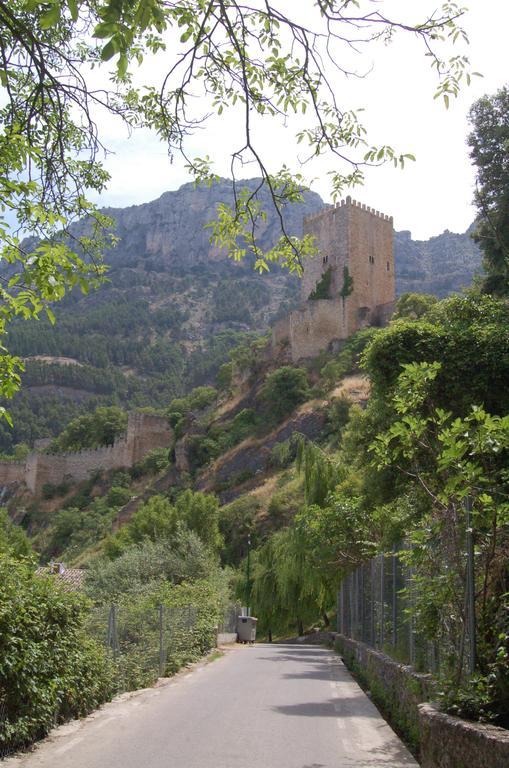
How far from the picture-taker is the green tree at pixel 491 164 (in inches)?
1026

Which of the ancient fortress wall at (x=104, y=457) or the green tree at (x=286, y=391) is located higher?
the green tree at (x=286, y=391)

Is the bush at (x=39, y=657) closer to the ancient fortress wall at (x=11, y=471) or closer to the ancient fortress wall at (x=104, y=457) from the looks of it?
the ancient fortress wall at (x=104, y=457)

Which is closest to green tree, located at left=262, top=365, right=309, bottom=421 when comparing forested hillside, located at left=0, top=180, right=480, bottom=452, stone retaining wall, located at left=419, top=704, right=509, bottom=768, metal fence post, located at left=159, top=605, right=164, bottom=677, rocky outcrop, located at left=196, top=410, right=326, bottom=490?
rocky outcrop, located at left=196, top=410, right=326, bottom=490

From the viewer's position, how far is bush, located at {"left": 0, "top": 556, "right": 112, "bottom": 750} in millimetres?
6723

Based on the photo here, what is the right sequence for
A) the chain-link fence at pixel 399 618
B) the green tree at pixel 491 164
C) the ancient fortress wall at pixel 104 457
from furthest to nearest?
the ancient fortress wall at pixel 104 457 → the green tree at pixel 491 164 → the chain-link fence at pixel 399 618

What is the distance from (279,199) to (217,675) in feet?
35.5

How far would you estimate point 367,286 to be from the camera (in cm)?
6950

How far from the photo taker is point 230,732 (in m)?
8.31

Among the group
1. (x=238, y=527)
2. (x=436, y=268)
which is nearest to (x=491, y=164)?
(x=238, y=527)

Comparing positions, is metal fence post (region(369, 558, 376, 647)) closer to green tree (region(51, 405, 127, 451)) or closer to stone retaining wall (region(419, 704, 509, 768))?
stone retaining wall (region(419, 704, 509, 768))

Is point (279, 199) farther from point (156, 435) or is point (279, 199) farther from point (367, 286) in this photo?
point (156, 435)

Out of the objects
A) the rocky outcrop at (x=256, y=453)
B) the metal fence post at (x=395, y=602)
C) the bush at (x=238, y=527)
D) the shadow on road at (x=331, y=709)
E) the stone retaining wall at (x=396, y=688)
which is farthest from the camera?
the rocky outcrop at (x=256, y=453)

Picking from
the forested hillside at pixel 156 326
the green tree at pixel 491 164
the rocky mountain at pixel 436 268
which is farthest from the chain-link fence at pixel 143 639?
the rocky mountain at pixel 436 268

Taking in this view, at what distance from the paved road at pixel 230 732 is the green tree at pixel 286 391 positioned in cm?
4820
